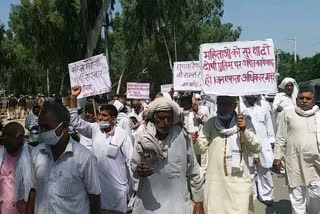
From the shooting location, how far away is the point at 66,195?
313 cm

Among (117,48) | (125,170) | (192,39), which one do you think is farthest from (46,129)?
(117,48)

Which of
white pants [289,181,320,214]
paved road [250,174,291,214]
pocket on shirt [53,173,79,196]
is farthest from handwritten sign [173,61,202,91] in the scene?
pocket on shirt [53,173,79,196]

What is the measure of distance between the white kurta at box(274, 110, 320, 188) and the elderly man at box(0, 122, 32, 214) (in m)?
3.25

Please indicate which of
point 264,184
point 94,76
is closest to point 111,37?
point 94,76

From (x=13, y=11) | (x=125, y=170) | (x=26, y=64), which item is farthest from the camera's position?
(x=26, y=64)

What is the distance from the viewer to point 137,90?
1545 cm

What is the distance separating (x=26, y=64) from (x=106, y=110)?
1924 inches

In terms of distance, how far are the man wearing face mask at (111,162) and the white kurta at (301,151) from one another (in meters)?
2.14

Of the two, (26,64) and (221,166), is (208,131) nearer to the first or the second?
(221,166)

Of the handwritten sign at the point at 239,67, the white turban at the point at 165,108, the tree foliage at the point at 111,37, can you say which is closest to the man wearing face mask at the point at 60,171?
the white turban at the point at 165,108

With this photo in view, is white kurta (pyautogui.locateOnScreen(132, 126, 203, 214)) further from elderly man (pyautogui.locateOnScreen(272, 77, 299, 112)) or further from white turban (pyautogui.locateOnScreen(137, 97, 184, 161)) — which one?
elderly man (pyautogui.locateOnScreen(272, 77, 299, 112))

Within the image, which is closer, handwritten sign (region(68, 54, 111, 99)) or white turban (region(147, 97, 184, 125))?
white turban (region(147, 97, 184, 125))

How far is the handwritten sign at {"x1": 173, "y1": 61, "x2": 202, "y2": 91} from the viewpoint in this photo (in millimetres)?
10117

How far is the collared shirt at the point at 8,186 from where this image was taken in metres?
4.02
